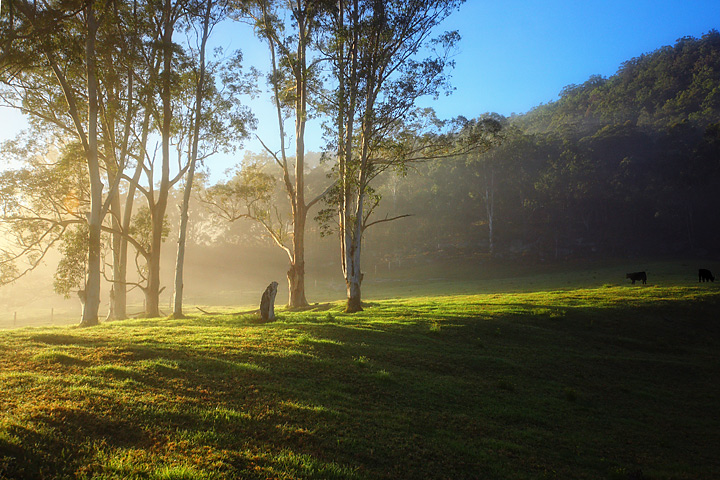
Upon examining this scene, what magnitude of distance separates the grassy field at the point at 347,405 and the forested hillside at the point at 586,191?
134ft

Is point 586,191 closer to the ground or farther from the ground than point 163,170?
farther from the ground

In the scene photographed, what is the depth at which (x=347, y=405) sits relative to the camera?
8.23 meters

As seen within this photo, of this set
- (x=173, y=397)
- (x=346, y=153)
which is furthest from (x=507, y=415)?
(x=346, y=153)

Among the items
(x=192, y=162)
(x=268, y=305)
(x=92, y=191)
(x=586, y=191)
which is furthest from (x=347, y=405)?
(x=586, y=191)

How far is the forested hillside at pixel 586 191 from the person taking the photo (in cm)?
6150

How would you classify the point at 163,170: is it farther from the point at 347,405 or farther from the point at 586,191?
the point at 586,191

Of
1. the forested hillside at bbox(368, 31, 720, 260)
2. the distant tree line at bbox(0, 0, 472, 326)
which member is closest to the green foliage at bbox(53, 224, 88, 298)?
the distant tree line at bbox(0, 0, 472, 326)

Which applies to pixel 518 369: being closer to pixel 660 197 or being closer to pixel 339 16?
pixel 339 16

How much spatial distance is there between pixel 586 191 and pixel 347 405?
2742 inches

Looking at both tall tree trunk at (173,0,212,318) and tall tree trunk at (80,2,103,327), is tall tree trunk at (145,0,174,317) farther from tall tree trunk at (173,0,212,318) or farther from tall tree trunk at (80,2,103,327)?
tall tree trunk at (80,2,103,327)

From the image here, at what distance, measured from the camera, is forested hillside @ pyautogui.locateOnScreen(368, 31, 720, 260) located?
61500 millimetres

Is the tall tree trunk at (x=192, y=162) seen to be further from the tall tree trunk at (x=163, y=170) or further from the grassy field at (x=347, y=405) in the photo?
the grassy field at (x=347, y=405)

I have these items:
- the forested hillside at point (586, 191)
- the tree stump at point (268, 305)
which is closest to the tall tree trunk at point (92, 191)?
the tree stump at point (268, 305)

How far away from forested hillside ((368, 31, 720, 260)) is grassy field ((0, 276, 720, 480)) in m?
41.0
